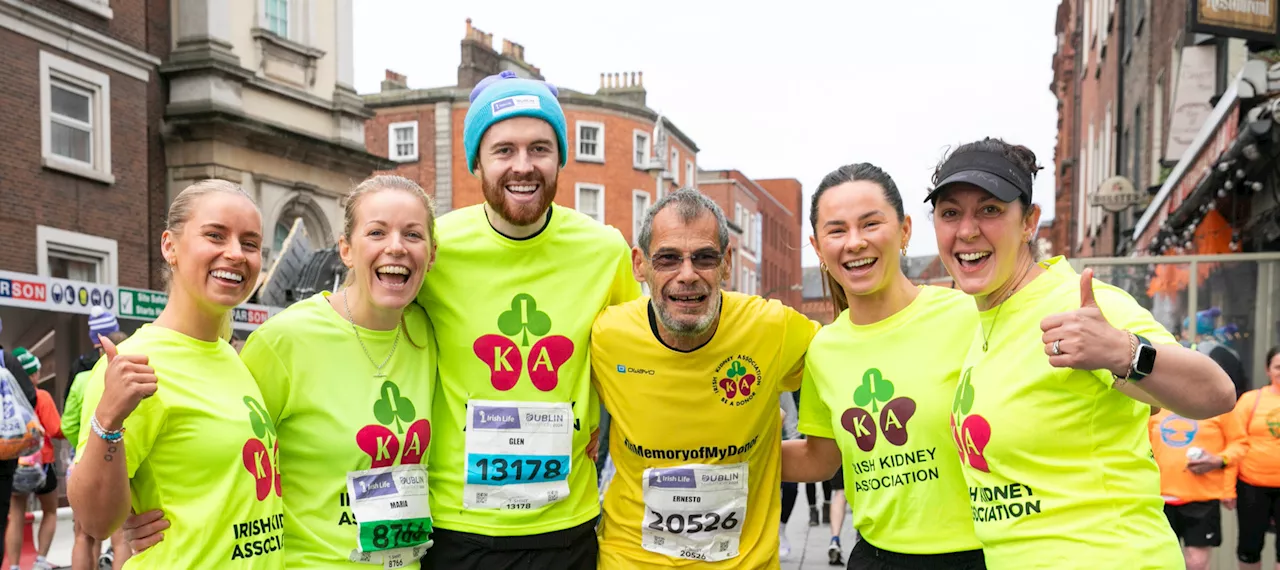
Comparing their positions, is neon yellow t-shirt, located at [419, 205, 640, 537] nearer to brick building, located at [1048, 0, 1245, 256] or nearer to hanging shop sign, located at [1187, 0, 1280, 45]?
hanging shop sign, located at [1187, 0, 1280, 45]

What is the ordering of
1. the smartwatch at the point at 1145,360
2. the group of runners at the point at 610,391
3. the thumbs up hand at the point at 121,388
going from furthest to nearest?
the group of runners at the point at 610,391, the thumbs up hand at the point at 121,388, the smartwatch at the point at 1145,360

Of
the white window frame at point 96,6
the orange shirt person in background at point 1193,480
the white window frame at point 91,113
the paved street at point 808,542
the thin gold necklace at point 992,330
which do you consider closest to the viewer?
the thin gold necklace at point 992,330

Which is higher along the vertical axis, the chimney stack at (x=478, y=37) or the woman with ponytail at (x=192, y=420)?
the chimney stack at (x=478, y=37)

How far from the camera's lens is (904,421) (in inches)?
122

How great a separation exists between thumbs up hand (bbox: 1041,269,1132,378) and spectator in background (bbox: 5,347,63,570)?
7.78 metres

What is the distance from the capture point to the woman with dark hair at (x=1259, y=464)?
23.1 ft

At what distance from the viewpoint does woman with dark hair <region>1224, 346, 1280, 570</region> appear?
7039 millimetres

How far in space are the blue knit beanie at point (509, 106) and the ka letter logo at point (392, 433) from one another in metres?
1.01

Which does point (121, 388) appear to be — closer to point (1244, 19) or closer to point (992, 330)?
point (992, 330)

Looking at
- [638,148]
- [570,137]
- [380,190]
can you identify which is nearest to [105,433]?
[380,190]

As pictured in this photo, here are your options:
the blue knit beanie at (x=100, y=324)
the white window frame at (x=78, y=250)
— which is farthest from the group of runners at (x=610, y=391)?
the white window frame at (x=78, y=250)

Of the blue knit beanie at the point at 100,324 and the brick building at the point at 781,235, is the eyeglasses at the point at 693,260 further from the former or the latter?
the brick building at the point at 781,235

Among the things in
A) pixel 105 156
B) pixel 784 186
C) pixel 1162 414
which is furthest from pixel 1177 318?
pixel 784 186

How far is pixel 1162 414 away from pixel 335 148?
16.2 metres
